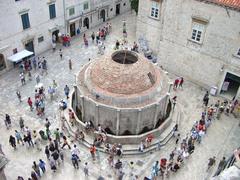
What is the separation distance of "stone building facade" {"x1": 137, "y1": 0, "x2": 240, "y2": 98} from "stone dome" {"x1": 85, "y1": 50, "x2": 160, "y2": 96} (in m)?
6.81

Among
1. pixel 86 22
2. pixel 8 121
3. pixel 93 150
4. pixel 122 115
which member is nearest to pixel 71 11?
pixel 86 22

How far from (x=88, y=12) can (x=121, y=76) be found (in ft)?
57.7

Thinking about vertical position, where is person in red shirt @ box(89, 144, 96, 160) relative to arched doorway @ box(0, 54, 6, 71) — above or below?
below

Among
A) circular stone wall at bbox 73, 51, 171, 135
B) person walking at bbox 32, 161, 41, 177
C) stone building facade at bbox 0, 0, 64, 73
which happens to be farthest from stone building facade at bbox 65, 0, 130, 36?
person walking at bbox 32, 161, 41, 177

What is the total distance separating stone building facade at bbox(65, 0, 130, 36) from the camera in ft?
109

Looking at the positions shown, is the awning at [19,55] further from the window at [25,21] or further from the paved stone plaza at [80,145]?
the window at [25,21]

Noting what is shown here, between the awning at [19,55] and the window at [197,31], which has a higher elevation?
the window at [197,31]

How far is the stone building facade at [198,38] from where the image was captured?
24.1 m

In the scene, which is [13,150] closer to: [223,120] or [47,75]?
[47,75]

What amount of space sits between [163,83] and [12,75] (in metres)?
14.8

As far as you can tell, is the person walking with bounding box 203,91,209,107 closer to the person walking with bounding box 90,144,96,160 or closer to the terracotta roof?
the terracotta roof

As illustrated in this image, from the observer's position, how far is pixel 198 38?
26.3m

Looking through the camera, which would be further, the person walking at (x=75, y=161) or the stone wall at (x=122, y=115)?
the stone wall at (x=122, y=115)

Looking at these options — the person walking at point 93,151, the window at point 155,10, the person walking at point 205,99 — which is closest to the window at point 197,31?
the window at point 155,10
